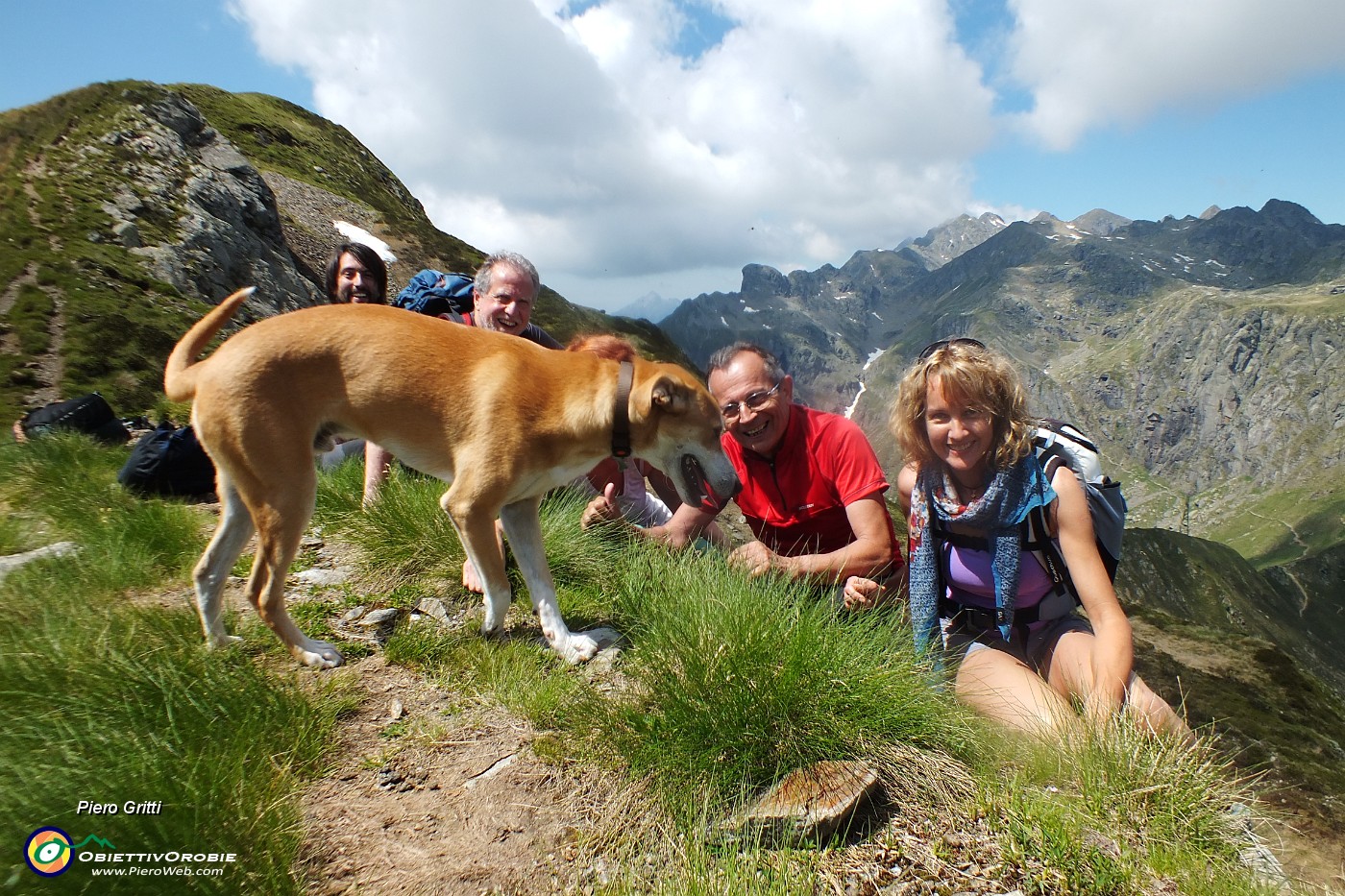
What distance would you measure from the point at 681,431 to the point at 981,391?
2150 mm

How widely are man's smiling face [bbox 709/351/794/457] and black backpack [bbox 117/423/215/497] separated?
17.7ft

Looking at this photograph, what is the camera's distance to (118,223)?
23906mm

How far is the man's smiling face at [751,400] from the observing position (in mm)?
5133

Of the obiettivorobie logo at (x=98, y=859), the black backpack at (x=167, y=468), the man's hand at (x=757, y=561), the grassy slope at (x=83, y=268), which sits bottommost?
the obiettivorobie logo at (x=98, y=859)

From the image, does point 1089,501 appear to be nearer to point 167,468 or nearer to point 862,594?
point 862,594

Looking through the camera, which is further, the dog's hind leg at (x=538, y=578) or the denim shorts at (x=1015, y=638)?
the denim shorts at (x=1015, y=638)

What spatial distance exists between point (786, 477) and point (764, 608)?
201 centimetres

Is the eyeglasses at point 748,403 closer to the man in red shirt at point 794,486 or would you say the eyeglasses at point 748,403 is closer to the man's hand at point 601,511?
the man in red shirt at point 794,486

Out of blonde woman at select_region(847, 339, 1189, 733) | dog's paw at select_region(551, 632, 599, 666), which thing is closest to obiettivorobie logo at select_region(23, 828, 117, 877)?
dog's paw at select_region(551, 632, 599, 666)

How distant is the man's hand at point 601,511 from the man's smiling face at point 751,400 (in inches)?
55.6

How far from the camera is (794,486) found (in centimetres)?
548

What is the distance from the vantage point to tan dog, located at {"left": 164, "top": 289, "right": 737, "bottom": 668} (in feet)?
12.3

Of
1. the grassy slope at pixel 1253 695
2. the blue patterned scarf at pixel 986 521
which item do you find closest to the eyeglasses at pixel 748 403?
the blue patterned scarf at pixel 986 521

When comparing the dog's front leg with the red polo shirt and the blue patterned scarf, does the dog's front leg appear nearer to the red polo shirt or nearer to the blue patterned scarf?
the red polo shirt
